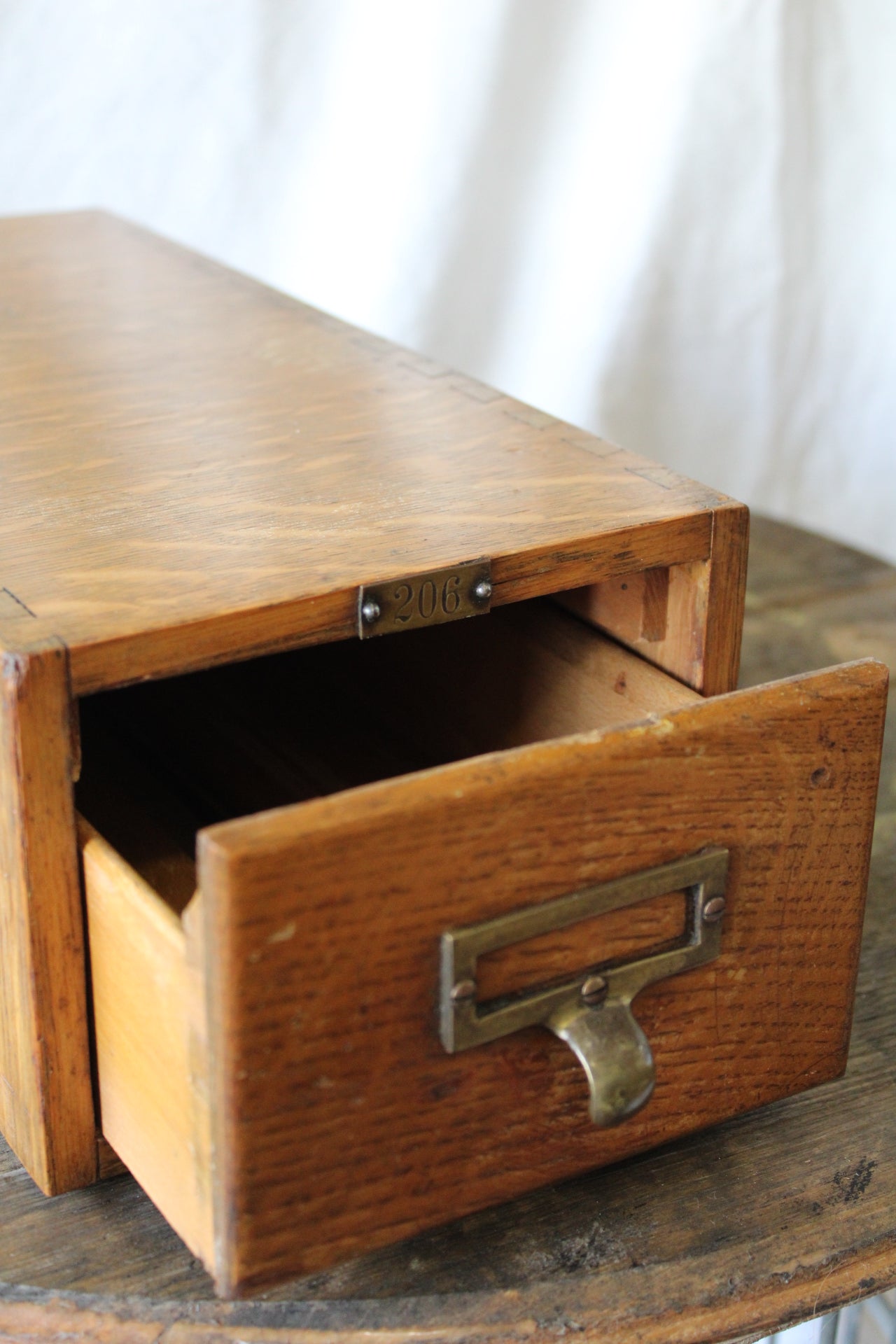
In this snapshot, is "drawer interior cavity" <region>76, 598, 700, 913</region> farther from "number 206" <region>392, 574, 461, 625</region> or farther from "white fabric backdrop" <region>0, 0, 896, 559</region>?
"white fabric backdrop" <region>0, 0, 896, 559</region>

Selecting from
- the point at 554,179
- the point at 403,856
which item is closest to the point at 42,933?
the point at 403,856

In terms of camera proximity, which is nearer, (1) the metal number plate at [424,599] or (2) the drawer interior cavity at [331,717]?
(1) the metal number plate at [424,599]

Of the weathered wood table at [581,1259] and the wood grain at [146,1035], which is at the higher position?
the wood grain at [146,1035]

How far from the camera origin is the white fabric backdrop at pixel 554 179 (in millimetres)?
1924

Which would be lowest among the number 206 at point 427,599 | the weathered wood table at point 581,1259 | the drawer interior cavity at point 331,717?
the weathered wood table at point 581,1259

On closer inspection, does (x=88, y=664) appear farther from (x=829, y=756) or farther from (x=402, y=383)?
(x=402, y=383)

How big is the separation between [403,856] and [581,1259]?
225mm

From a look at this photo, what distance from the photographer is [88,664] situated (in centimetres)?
65

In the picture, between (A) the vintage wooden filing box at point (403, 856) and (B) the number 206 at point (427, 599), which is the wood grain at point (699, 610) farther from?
(B) the number 206 at point (427, 599)

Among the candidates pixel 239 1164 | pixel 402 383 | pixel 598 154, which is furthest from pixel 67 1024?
pixel 598 154

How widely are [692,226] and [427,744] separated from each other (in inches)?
45.4

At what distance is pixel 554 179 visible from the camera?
1.98 m

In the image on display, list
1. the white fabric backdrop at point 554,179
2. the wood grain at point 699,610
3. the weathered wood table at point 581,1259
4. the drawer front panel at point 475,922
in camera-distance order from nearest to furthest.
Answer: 1. the drawer front panel at point 475,922
2. the weathered wood table at point 581,1259
3. the wood grain at point 699,610
4. the white fabric backdrop at point 554,179

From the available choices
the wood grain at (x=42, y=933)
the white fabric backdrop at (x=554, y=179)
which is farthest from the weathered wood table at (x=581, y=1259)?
the white fabric backdrop at (x=554, y=179)
